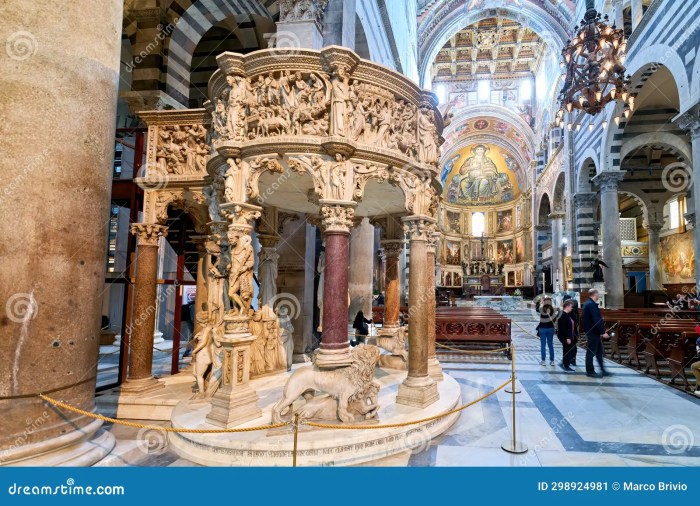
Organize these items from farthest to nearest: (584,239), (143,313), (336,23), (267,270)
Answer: (584,239) < (336,23) < (267,270) < (143,313)

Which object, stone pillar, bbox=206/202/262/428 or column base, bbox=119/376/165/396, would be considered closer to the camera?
stone pillar, bbox=206/202/262/428

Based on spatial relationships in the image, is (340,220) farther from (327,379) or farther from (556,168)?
(556,168)

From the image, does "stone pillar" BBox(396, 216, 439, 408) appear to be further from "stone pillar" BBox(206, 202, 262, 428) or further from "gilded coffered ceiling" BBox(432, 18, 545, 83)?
"gilded coffered ceiling" BBox(432, 18, 545, 83)

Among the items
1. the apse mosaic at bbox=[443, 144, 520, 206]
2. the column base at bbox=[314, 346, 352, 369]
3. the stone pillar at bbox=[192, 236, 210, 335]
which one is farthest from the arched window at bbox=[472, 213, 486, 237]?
the column base at bbox=[314, 346, 352, 369]

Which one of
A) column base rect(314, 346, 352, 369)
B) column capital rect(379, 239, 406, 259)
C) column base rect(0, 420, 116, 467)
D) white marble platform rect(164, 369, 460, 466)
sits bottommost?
white marble platform rect(164, 369, 460, 466)


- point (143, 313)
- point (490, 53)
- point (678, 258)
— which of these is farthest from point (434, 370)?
point (490, 53)

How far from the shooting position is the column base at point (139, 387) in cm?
602

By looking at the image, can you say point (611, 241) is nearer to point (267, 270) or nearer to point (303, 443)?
point (267, 270)

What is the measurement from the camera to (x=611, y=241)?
16875mm

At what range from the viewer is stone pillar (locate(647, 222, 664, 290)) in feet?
81.5

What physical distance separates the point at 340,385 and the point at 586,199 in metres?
20.9

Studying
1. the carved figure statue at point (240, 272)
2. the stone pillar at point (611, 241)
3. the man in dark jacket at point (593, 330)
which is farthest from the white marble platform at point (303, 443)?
the stone pillar at point (611, 241)

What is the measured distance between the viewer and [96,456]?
3.73 metres

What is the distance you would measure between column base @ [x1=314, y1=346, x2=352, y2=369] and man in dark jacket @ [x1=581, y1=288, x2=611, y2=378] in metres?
5.70
